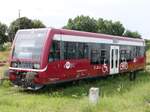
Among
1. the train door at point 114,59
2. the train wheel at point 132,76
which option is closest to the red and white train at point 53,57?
the train door at point 114,59

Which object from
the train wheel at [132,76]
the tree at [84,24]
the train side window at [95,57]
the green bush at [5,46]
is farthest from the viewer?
the tree at [84,24]

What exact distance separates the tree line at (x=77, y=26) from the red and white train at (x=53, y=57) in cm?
5166

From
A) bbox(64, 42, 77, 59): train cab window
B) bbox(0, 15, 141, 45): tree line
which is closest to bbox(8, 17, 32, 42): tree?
bbox(0, 15, 141, 45): tree line

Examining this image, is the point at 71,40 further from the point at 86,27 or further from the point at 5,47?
the point at 86,27

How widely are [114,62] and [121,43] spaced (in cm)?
216

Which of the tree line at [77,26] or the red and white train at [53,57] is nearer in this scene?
the red and white train at [53,57]

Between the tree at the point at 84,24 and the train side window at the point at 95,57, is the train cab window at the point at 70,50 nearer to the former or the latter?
the train side window at the point at 95,57

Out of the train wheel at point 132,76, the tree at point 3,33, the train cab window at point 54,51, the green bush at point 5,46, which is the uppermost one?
the train cab window at point 54,51

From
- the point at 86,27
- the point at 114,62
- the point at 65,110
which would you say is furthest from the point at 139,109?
the point at 86,27

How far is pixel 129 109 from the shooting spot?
12.4 m

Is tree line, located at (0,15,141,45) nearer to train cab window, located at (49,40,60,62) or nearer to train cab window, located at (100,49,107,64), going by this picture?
train cab window, located at (100,49,107,64)

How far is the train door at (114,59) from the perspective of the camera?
23969 millimetres

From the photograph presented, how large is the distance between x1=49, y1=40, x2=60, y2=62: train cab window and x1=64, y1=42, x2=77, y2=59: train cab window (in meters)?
0.70

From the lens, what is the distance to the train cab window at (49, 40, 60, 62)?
17.0m
